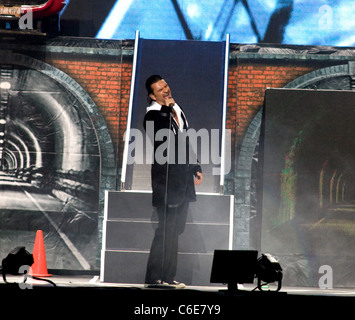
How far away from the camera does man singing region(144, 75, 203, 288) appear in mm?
5734

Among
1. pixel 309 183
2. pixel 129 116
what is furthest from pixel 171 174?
pixel 309 183

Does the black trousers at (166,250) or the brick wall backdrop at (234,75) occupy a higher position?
the brick wall backdrop at (234,75)

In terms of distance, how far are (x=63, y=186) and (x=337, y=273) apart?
129 inches

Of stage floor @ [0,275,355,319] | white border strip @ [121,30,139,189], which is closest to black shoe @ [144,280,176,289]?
white border strip @ [121,30,139,189]

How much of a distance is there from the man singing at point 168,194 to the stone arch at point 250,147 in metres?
1.47

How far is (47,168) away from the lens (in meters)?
7.42

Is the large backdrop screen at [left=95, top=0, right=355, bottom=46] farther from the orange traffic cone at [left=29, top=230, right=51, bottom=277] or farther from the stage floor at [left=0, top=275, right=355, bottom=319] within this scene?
the stage floor at [left=0, top=275, right=355, bottom=319]

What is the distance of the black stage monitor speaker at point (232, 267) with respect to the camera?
12.3ft

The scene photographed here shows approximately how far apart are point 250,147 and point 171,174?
1.75 meters
